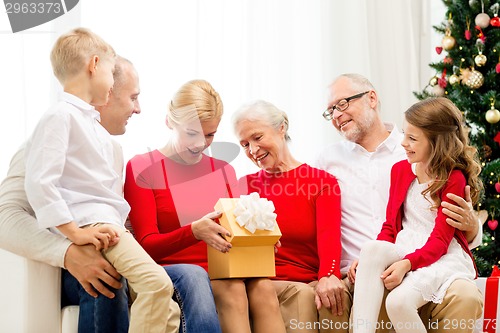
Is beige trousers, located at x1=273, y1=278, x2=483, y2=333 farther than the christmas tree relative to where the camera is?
No

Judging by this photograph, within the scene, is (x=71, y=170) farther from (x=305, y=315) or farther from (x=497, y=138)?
(x=497, y=138)

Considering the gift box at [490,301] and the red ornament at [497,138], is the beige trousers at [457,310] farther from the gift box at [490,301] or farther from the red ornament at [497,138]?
the red ornament at [497,138]

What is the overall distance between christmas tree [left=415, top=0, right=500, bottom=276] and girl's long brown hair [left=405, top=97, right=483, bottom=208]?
109 cm

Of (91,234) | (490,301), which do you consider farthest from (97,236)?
(490,301)

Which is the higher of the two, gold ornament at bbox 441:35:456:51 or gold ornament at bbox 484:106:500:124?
gold ornament at bbox 441:35:456:51

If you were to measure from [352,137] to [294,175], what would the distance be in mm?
382

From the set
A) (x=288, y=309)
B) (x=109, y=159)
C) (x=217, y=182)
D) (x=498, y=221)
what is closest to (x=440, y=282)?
(x=288, y=309)

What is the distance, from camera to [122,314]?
7.34 feet

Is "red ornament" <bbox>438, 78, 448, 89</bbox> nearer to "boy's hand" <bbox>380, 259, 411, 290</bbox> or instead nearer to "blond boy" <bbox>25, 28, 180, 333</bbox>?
"boy's hand" <bbox>380, 259, 411, 290</bbox>

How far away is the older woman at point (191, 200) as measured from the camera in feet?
7.75

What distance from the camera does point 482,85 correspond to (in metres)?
3.62

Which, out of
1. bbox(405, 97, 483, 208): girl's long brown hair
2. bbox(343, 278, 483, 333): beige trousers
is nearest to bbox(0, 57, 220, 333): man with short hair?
bbox(343, 278, 483, 333): beige trousers

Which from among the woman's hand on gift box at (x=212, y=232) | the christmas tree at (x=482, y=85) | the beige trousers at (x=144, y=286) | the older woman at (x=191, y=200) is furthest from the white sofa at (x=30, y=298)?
the christmas tree at (x=482, y=85)

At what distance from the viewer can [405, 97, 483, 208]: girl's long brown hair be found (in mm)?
2434
